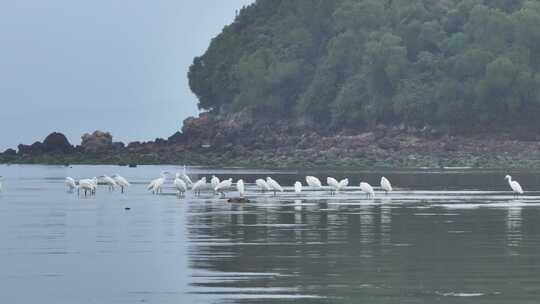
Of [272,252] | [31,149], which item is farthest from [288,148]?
[272,252]

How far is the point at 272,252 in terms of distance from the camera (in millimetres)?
23625

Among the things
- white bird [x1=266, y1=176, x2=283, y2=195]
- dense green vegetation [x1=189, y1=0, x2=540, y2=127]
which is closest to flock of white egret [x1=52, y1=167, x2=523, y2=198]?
white bird [x1=266, y1=176, x2=283, y2=195]

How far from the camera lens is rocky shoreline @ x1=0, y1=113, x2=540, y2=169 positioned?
95.1 m

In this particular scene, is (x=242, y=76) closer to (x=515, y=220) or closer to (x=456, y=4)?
(x=456, y=4)

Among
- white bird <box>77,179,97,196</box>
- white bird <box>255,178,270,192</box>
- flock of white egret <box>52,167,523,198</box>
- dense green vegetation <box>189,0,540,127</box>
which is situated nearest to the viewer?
flock of white egret <box>52,167,523,198</box>

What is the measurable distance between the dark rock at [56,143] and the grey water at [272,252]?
80.4 meters

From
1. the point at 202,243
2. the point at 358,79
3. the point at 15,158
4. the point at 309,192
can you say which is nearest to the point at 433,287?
the point at 202,243

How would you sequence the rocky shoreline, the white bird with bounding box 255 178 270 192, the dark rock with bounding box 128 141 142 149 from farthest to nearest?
the dark rock with bounding box 128 141 142 149
the rocky shoreline
the white bird with bounding box 255 178 270 192

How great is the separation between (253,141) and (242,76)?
11.7m

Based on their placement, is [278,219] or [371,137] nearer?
[278,219]

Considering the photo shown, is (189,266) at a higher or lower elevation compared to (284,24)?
lower

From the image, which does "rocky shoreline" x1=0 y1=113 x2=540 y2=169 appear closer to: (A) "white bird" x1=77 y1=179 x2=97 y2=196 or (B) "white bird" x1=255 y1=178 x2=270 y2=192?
(B) "white bird" x1=255 y1=178 x2=270 y2=192

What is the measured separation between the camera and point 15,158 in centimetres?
11925

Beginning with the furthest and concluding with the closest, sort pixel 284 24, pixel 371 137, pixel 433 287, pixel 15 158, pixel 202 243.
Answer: pixel 284 24 < pixel 15 158 < pixel 371 137 < pixel 202 243 < pixel 433 287
